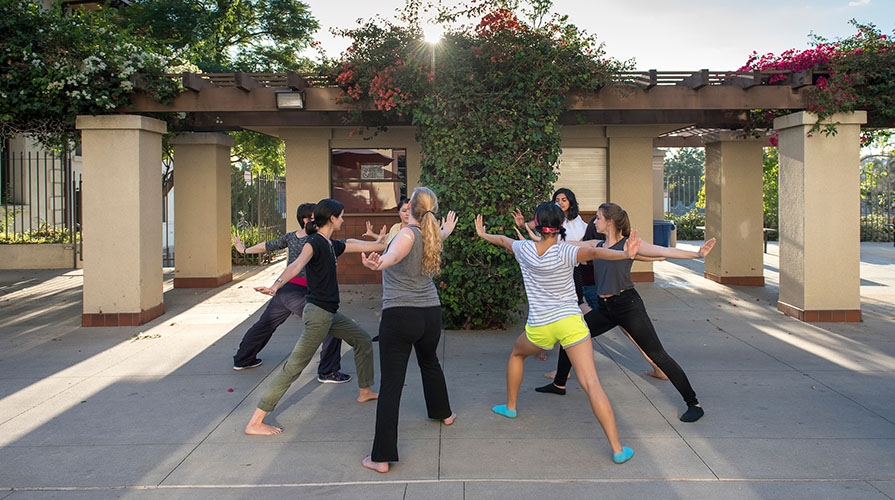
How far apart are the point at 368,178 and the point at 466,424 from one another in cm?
867

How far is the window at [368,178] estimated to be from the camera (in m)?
13.4

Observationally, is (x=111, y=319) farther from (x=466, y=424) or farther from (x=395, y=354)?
(x=395, y=354)

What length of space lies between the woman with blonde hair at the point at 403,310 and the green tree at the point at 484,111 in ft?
12.3

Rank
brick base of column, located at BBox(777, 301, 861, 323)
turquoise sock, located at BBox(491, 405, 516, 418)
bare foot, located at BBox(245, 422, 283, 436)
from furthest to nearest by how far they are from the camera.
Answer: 1. brick base of column, located at BBox(777, 301, 861, 323)
2. turquoise sock, located at BBox(491, 405, 516, 418)
3. bare foot, located at BBox(245, 422, 283, 436)

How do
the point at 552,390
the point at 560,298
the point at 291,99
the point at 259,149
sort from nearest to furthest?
the point at 560,298 < the point at 552,390 < the point at 291,99 < the point at 259,149

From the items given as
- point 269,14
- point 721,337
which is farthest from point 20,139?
point 721,337

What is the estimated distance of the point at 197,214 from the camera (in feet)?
43.3

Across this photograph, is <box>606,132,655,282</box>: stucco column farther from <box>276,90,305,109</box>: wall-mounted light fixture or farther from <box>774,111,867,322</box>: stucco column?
<box>276,90,305,109</box>: wall-mounted light fixture

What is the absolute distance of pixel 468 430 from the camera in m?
5.16

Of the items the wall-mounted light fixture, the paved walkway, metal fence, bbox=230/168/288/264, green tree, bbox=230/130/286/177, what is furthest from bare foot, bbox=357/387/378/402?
metal fence, bbox=230/168/288/264

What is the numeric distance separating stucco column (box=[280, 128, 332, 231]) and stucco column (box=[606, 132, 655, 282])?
521cm

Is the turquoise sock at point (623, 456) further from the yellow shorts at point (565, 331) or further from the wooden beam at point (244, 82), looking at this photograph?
the wooden beam at point (244, 82)

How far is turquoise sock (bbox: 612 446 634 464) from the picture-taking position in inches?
177

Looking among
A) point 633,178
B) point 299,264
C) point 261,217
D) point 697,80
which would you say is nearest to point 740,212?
point 633,178
